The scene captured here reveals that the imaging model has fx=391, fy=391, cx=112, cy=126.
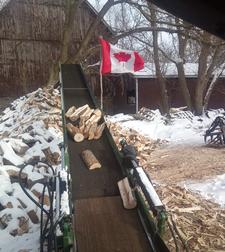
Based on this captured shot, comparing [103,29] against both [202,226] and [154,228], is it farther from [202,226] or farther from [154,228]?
[154,228]

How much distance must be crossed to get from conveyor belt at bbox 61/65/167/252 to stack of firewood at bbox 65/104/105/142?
12cm

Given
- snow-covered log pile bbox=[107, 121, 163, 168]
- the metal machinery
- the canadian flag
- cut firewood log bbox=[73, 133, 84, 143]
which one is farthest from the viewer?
the metal machinery

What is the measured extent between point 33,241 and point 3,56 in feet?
67.7

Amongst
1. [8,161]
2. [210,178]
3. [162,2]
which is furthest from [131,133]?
[162,2]

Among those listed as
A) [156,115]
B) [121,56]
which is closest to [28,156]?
[121,56]

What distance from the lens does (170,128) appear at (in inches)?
708

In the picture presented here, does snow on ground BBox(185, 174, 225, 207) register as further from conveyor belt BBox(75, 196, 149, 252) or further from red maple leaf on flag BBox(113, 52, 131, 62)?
red maple leaf on flag BBox(113, 52, 131, 62)

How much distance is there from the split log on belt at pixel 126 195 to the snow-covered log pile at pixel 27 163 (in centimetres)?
159

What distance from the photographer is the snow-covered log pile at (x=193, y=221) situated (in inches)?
235

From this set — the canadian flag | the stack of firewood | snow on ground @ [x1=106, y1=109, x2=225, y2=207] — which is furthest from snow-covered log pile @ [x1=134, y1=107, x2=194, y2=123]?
the stack of firewood

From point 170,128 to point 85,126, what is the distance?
10.9 m

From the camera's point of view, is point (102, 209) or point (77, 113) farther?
point (77, 113)

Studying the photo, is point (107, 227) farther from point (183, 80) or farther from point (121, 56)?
point (183, 80)

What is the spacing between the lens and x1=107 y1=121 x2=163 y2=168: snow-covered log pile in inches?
505
